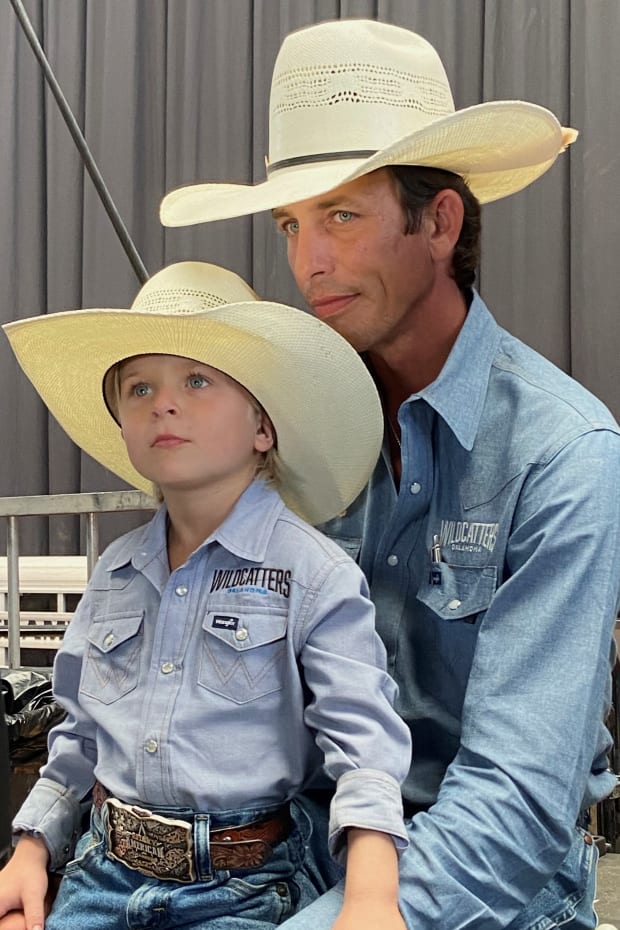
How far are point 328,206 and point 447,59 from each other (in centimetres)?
235

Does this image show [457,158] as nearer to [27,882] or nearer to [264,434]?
[264,434]

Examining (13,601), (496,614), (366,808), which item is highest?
(496,614)

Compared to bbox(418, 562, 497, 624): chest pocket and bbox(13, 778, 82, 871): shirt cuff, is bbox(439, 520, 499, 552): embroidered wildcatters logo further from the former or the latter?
bbox(13, 778, 82, 871): shirt cuff

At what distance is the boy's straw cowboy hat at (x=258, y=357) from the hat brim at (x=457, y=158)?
0.15 meters

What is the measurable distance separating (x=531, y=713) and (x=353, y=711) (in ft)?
0.52

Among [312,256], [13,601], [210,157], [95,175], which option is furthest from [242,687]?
[210,157]

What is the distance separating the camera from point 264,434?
1.23m

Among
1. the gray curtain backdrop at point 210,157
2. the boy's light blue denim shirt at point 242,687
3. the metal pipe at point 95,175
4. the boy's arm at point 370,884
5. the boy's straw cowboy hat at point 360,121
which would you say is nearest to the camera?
the boy's arm at point 370,884

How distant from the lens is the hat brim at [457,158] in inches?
48.3

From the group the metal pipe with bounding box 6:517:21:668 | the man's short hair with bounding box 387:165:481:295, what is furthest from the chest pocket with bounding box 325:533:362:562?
the metal pipe with bounding box 6:517:21:668

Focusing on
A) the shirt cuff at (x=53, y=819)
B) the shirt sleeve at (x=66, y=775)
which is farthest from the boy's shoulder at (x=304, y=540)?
the shirt cuff at (x=53, y=819)

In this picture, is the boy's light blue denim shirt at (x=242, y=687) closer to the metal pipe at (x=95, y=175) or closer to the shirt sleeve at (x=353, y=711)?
the shirt sleeve at (x=353, y=711)

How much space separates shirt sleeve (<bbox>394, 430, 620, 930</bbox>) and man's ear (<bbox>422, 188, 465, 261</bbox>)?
35cm

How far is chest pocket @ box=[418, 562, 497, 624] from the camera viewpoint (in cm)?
118
